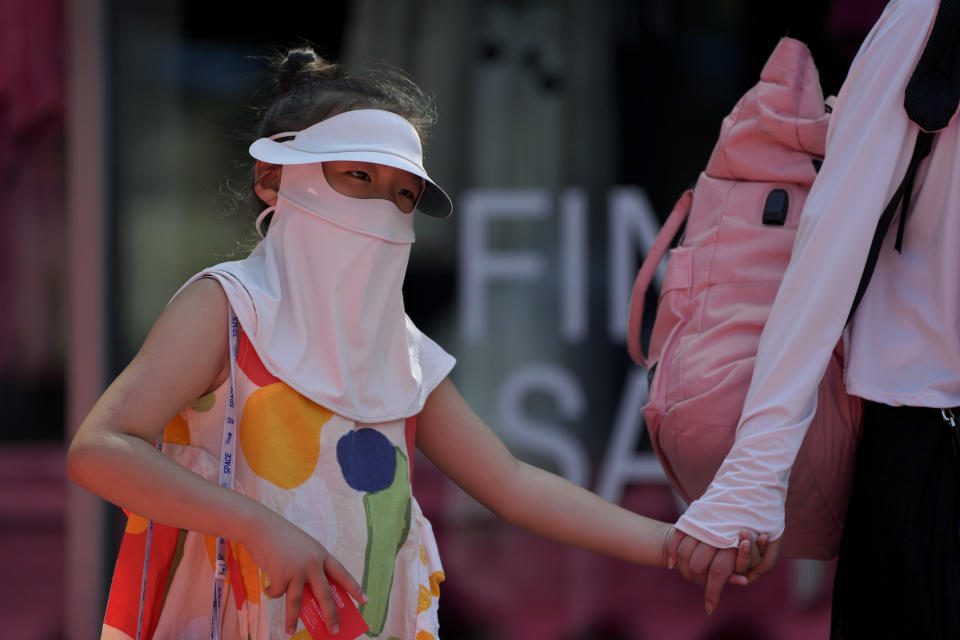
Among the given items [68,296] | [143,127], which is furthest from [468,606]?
[143,127]

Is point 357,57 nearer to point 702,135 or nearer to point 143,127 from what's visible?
point 143,127

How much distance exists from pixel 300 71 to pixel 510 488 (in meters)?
0.92

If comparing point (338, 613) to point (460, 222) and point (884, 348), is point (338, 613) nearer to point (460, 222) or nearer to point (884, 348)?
point (884, 348)

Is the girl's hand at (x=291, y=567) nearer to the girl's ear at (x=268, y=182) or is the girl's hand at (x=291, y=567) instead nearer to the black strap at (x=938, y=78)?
the girl's ear at (x=268, y=182)

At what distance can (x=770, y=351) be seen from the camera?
1.96 m

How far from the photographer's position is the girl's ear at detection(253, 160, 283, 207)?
2.16m

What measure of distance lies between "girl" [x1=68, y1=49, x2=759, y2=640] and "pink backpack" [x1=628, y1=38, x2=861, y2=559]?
6.9 inches

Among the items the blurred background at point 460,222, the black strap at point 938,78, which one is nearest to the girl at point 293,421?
the black strap at point 938,78

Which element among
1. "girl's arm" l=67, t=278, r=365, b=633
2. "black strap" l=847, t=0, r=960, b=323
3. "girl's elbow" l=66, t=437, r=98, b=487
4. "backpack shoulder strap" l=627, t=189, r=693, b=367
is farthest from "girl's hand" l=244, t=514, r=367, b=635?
"black strap" l=847, t=0, r=960, b=323

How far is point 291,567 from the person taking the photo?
5.55 feet

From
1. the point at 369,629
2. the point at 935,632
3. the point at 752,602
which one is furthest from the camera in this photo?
the point at 752,602

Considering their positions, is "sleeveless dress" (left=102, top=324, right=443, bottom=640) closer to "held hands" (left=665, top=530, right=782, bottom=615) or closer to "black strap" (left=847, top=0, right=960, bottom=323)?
"held hands" (left=665, top=530, right=782, bottom=615)

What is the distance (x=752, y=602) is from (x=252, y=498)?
308 cm

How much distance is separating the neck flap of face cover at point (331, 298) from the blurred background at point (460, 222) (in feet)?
8.11
